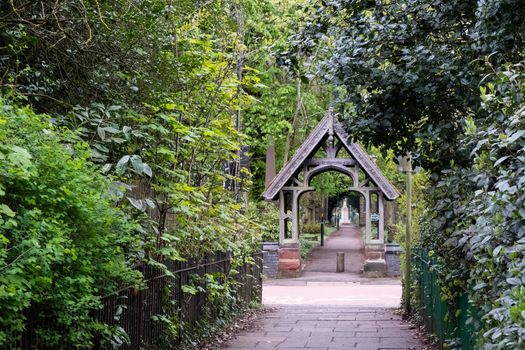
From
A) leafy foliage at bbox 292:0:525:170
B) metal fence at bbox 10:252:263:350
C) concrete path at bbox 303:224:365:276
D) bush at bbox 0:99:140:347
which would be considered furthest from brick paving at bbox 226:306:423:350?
concrete path at bbox 303:224:365:276

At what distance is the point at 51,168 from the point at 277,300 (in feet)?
56.2

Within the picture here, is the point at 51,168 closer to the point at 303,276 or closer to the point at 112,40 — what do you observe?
the point at 112,40

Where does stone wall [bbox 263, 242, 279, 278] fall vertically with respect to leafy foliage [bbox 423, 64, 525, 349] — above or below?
below

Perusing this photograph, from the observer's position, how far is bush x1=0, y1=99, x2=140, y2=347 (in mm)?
4113

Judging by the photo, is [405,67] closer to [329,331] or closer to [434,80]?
[434,80]

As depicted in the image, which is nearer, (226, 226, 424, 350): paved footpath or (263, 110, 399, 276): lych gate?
(226, 226, 424, 350): paved footpath

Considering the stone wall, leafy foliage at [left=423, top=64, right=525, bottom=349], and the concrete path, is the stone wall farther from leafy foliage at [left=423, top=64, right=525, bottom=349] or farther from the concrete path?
leafy foliage at [left=423, top=64, right=525, bottom=349]

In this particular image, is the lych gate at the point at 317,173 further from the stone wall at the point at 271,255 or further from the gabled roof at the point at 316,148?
the stone wall at the point at 271,255

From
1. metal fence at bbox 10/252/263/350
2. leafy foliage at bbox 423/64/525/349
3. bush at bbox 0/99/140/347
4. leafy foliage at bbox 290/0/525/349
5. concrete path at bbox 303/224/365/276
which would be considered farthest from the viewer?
concrete path at bbox 303/224/365/276

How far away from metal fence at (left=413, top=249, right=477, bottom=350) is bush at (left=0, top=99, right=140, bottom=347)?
2857mm

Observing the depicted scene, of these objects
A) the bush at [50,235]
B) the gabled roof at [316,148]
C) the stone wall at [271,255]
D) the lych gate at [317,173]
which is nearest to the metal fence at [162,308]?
the bush at [50,235]

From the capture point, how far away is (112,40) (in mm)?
8281

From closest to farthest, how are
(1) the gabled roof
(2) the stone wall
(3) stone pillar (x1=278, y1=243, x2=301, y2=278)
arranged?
(1) the gabled roof < (3) stone pillar (x1=278, y1=243, x2=301, y2=278) < (2) the stone wall

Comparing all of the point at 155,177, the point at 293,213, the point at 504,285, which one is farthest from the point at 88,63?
the point at 293,213
